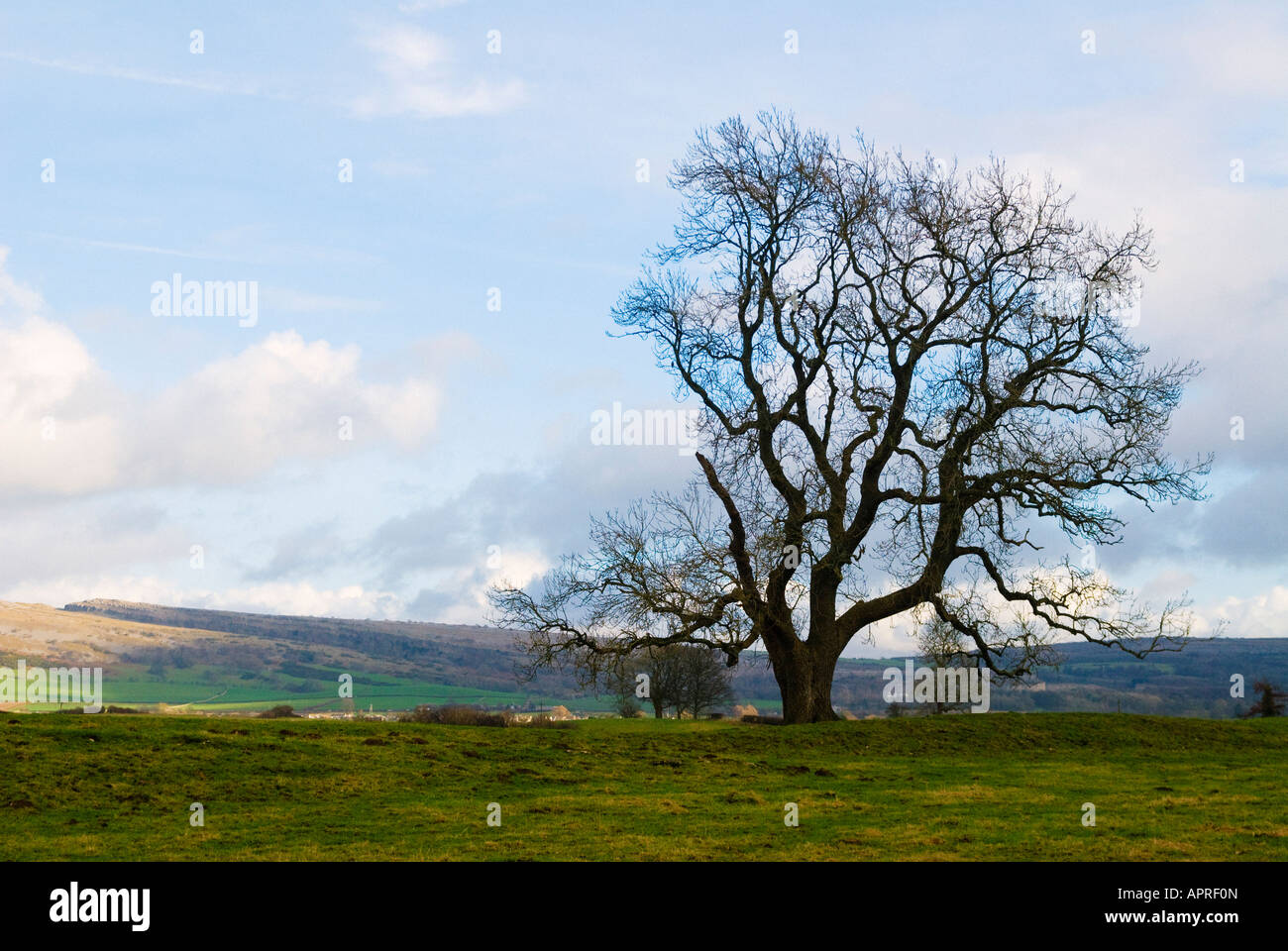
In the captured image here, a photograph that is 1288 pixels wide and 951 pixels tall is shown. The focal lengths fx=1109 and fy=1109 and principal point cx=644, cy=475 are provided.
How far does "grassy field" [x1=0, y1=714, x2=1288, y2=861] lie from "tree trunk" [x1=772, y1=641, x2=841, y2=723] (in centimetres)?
190

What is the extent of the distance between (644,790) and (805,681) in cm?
1080

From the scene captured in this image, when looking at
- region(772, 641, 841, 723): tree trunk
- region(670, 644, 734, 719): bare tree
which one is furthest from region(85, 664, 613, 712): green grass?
region(772, 641, 841, 723): tree trunk

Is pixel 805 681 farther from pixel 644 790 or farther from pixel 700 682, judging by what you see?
pixel 700 682

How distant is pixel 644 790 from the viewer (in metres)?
19.9

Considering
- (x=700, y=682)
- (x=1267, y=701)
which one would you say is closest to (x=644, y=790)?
(x=1267, y=701)

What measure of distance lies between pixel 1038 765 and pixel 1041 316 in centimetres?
1202

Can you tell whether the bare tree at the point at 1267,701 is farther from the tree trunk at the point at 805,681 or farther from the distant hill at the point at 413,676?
the distant hill at the point at 413,676

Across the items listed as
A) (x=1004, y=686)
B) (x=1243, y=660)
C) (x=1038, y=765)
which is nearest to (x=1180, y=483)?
(x=1004, y=686)

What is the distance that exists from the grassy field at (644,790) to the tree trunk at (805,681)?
190cm

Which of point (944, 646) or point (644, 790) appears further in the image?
point (944, 646)

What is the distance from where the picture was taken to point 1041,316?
29.4 metres

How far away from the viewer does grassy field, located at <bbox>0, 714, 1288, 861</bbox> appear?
14.1m

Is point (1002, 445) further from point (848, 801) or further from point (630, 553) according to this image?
point (848, 801)

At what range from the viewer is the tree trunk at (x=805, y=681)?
97.5 feet
